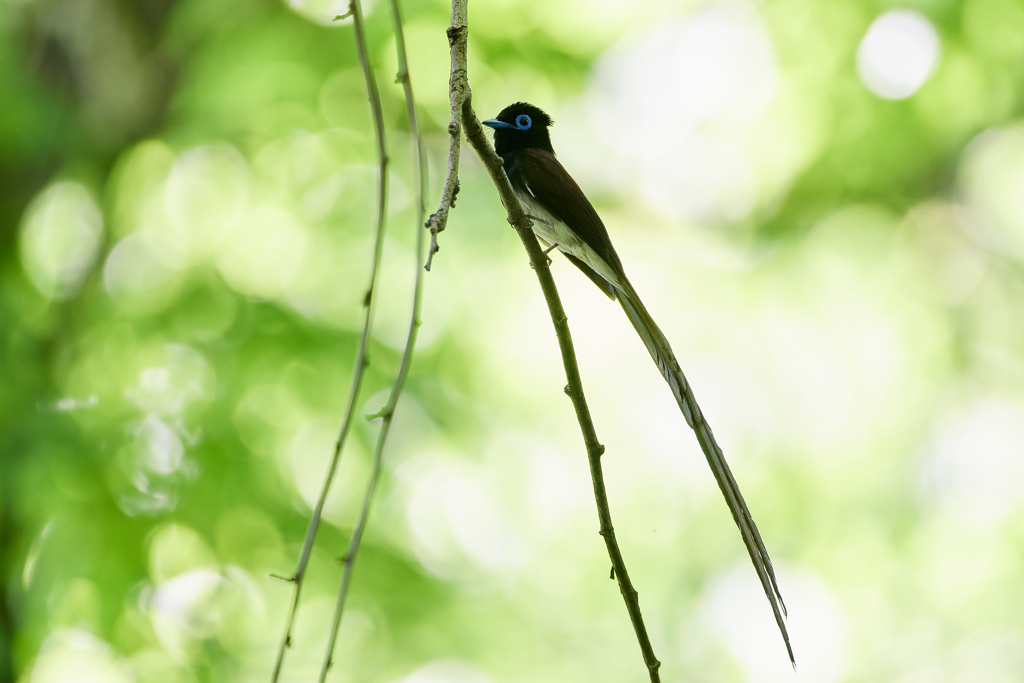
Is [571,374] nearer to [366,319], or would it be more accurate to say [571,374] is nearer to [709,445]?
[709,445]

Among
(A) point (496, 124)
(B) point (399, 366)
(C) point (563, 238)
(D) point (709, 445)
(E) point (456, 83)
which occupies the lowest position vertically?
(B) point (399, 366)

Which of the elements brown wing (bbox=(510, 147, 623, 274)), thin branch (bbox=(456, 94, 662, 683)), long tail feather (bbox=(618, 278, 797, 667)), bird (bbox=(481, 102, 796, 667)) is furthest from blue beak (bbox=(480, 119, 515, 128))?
thin branch (bbox=(456, 94, 662, 683))

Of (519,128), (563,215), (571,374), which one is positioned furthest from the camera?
(519,128)

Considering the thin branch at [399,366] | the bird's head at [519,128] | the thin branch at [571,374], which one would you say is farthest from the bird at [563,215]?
the thin branch at [399,366]

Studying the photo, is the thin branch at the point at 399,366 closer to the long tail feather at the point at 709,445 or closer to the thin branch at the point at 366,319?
the thin branch at the point at 366,319

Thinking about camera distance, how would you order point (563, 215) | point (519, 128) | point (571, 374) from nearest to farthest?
point (571, 374) < point (563, 215) < point (519, 128)

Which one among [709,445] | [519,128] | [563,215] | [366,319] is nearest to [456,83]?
[366,319]

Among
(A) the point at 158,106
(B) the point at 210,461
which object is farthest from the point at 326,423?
(A) the point at 158,106

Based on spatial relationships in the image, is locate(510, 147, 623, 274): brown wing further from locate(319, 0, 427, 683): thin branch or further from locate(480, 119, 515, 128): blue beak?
locate(319, 0, 427, 683): thin branch
